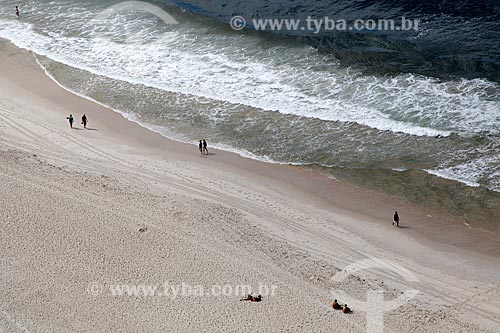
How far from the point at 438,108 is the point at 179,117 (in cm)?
1414

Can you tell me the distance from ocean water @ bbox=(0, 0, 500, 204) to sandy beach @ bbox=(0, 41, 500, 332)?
319 centimetres

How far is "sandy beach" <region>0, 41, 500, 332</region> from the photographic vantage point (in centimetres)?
2320

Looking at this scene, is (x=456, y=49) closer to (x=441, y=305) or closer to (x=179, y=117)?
(x=179, y=117)

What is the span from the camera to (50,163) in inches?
1261

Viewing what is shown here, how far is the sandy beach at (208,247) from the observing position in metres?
23.2

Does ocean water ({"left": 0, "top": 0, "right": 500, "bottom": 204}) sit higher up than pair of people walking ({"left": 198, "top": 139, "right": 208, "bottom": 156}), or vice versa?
ocean water ({"left": 0, "top": 0, "right": 500, "bottom": 204})
